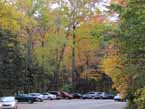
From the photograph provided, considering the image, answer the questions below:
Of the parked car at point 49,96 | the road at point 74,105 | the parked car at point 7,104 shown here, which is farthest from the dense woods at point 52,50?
the parked car at point 7,104

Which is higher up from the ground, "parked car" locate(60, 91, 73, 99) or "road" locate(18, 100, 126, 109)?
"road" locate(18, 100, 126, 109)

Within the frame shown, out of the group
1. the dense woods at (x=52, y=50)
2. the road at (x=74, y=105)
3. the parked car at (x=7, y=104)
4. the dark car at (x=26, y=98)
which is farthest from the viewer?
the dense woods at (x=52, y=50)

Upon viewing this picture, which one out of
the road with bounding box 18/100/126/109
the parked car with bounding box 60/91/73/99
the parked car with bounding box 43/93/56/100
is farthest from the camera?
the parked car with bounding box 60/91/73/99

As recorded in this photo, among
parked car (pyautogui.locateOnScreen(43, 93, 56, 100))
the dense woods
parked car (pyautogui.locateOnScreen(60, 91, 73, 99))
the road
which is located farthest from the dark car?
parked car (pyautogui.locateOnScreen(60, 91, 73, 99))

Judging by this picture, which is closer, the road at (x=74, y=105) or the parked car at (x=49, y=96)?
the road at (x=74, y=105)

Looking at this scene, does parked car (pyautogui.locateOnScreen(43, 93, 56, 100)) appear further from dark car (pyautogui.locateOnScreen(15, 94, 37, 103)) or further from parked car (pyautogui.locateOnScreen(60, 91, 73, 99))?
dark car (pyautogui.locateOnScreen(15, 94, 37, 103))

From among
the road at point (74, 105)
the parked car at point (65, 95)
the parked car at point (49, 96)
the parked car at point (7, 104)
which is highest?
the parked car at point (7, 104)

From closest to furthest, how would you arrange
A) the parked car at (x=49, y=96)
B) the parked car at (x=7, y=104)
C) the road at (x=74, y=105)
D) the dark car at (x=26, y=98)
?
the parked car at (x=7, y=104) < the road at (x=74, y=105) < the dark car at (x=26, y=98) < the parked car at (x=49, y=96)

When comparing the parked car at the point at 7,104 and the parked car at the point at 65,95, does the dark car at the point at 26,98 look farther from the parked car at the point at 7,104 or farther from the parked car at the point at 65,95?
the parked car at the point at 7,104

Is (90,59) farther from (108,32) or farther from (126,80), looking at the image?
(108,32)

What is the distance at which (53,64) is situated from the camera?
87.7m

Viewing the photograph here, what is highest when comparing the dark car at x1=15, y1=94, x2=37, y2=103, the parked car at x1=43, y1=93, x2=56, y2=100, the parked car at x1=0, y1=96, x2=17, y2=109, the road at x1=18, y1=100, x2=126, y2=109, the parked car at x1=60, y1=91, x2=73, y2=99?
the parked car at x1=0, y1=96, x2=17, y2=109

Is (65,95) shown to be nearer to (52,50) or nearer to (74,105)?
(52,50)

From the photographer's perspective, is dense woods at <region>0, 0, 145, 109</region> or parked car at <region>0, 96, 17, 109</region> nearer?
parked car at <region>0, 96, 17, 109</region>
